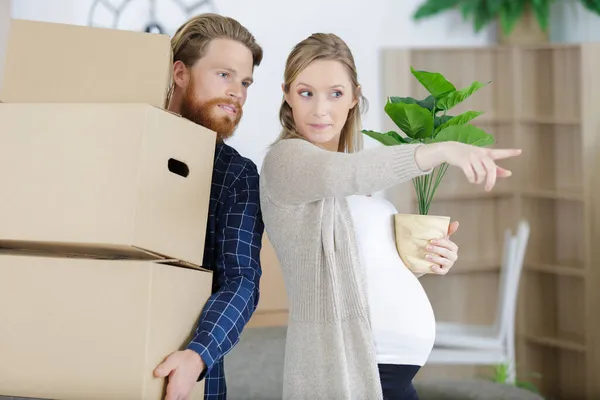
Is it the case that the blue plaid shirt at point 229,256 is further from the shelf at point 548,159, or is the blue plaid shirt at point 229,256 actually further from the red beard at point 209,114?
the shelf at point 548,159

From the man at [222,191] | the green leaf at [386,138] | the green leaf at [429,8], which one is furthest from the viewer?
the green leaf at [429,8]

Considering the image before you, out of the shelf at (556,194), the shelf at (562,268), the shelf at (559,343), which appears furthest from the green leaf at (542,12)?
the shelf at (559,343)

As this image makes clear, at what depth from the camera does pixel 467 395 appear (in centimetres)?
227

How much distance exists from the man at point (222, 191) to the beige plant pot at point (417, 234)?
0.75 ft

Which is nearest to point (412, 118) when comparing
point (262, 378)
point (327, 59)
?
point (327, 59)

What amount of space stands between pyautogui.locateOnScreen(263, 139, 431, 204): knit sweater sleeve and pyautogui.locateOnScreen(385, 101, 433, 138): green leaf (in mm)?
159

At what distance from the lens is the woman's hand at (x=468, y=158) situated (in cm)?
93

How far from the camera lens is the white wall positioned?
3012 millimetres

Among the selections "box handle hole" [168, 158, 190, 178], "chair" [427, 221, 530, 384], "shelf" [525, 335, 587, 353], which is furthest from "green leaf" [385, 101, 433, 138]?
"shelf" [525, 335, 587, 353]

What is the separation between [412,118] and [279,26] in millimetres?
2196

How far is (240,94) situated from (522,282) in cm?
306

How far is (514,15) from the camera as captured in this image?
3.96 metres

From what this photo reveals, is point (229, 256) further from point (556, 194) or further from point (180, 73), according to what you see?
point (556, 194)

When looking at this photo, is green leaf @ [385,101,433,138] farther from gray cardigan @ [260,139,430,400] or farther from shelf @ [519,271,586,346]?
shelf @ [519,271,586,346]
